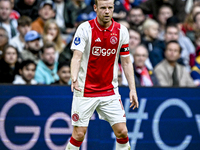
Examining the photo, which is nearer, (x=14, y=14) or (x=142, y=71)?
(x=142, y=71)

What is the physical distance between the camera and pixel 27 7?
877 centimetres

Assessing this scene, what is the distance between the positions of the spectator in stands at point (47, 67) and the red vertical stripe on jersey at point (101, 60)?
2.26 meters

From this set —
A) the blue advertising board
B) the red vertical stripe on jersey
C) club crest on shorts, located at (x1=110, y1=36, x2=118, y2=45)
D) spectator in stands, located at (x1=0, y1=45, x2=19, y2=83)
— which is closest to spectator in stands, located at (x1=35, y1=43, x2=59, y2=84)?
spectator in stands, located at (x1=0, y1=45, x2=19, y2=83)

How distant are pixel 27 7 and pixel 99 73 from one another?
450 cm

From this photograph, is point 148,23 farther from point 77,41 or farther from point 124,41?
point 77,41

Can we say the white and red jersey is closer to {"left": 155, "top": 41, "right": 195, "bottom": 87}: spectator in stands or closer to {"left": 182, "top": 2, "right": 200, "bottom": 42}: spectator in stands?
{"left": 155, "top": 41, "right": 195, "bottom": 87}: spectator in stands

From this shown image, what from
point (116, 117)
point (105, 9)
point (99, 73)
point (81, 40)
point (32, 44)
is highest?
point (105, 9)

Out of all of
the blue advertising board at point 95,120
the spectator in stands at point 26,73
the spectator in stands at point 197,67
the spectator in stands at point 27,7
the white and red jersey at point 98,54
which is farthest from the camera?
the spectator in stands at point 27,7

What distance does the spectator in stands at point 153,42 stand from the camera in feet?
26.4

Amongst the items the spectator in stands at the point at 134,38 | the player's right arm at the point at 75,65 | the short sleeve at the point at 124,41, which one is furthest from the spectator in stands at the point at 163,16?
the player's right arm at the point at 75,65

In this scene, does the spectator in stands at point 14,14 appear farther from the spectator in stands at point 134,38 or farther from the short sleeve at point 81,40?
the short sleeve at point 81,40

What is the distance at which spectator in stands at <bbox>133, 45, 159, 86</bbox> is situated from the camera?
7180 millimetres

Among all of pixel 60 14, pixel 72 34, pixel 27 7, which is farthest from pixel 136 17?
pixel 27 7

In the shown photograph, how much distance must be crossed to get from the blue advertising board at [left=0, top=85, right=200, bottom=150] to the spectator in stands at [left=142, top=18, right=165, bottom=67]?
1613 millimetres
